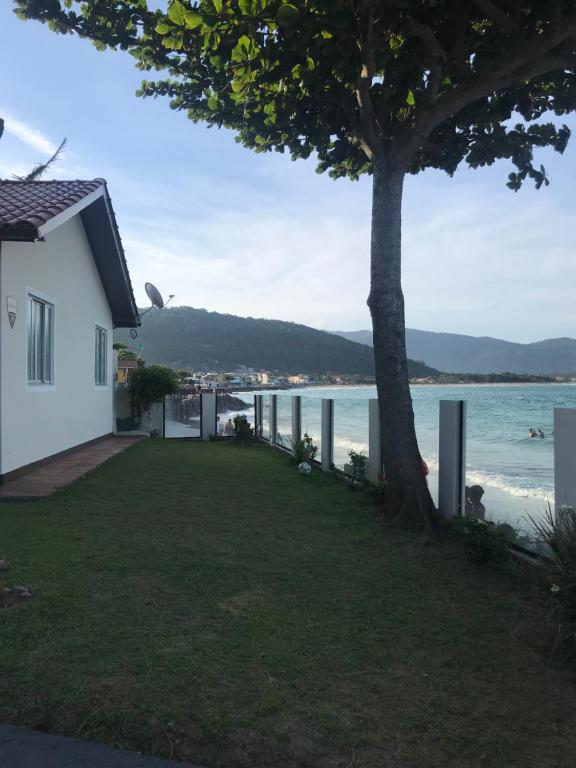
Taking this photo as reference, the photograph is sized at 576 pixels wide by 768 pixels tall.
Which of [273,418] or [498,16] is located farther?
[273,418]

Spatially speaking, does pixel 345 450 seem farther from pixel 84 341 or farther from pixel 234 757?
pixel 234 757

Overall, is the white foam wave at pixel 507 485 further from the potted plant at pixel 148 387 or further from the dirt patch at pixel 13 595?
the potted plant at pixel 148 387

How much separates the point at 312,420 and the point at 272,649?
928cm

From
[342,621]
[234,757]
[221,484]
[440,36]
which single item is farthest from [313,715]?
[440,36]

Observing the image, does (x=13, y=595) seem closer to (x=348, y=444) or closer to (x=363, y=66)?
(x=363, y=66)

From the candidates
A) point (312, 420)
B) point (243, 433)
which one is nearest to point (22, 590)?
point (312, 420)

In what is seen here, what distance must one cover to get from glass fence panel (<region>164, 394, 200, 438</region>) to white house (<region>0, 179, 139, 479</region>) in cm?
289

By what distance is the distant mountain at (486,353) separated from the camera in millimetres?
66713

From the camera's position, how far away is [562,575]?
3.73 metres

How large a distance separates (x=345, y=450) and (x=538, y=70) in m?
6.49

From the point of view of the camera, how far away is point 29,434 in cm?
829

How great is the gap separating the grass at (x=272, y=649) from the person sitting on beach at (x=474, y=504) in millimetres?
520

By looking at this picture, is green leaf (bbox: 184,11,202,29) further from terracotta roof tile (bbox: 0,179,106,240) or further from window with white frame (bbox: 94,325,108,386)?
window with white frame (bbox: 94,325,108,386)

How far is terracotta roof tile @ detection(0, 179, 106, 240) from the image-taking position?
6508 millimetres
